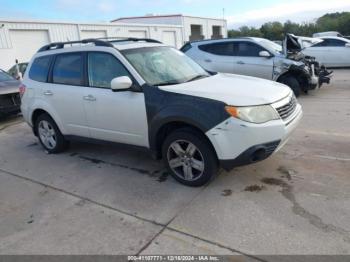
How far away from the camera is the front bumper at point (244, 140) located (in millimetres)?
3648

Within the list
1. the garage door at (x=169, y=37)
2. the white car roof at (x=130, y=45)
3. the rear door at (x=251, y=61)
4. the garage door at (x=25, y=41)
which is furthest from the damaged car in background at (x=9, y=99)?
the garage door at (x=169, y=37)

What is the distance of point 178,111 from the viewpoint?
157 inches

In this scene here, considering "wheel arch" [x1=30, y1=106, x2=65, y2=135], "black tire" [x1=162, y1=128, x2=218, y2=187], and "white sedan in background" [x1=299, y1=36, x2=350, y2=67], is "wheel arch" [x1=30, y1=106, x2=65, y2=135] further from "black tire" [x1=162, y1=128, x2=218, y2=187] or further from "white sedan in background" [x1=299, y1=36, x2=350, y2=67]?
"white sedan in background" [x1=299, y1=36, x2=350, y2=67]

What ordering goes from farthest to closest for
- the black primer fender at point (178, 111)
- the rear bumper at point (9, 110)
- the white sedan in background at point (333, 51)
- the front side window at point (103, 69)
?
the white sedan in background at point (333, 51)
the rear bumper at point (9, 110)
the front side window at point (103, 69)
the black primer fender at point (178, 111)

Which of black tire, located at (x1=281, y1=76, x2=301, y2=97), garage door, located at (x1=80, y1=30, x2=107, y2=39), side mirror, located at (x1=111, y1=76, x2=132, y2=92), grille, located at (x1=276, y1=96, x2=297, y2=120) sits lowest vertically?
black tire, located at (x1=281, y1=76, x2=301, y2=97)

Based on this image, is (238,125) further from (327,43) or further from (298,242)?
(327,43)

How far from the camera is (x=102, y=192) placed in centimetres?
427

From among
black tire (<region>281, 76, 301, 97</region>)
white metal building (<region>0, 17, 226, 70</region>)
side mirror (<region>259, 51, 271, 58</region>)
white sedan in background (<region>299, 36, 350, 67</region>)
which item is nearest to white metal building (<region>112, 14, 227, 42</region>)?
white metal building (<region>0, 17, 226, 70</region>)

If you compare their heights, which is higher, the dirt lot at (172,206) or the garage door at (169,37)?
the garage door at (169,37)

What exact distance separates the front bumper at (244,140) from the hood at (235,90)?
0.25 metres

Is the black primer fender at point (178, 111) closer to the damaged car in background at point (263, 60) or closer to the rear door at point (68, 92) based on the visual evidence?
the rear door at point (68, 92)

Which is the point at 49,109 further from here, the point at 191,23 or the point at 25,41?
the point at 191,23

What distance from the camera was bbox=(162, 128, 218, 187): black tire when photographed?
3928 mm

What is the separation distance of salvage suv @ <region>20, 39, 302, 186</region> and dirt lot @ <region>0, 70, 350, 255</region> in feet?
1.39
